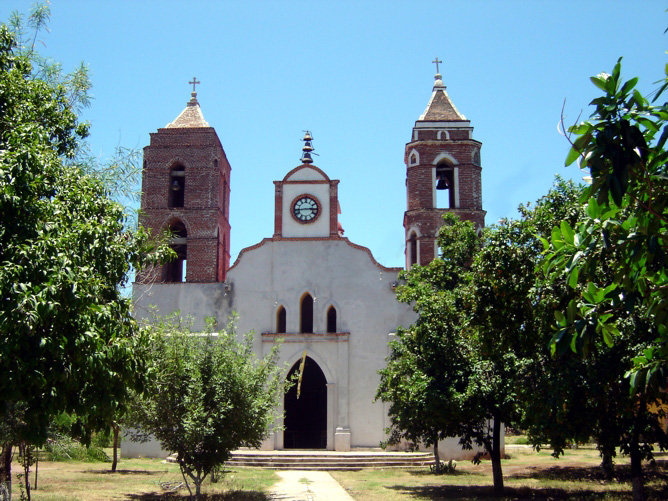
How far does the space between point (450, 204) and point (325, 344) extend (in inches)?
328

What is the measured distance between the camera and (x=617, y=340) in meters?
12.3

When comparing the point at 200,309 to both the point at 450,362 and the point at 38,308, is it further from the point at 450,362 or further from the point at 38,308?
the point at 38,308

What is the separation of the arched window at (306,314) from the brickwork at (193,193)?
4048 millimetres

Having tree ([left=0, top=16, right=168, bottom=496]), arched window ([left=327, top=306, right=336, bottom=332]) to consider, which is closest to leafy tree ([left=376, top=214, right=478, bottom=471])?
tree ([left=0, top=16, right=168, bottom=496])

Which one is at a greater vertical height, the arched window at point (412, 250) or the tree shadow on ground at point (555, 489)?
the arched window at point (412, 250)

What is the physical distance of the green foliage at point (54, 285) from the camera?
811 centimetres

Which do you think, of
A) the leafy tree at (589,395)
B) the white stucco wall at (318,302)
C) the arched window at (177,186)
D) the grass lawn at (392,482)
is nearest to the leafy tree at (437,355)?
the grass lawn at (392,482)

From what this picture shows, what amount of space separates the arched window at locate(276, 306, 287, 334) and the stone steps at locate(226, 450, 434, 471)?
576 centimetres

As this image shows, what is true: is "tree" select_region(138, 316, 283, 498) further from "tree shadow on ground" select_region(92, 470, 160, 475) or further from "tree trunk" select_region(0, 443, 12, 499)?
"tree shadow on ground" select_region(92, 470, 160, 475)

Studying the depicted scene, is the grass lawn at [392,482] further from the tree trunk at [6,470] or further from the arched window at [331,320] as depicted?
the arched window at [331,320]

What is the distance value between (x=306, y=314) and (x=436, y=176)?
8534mm

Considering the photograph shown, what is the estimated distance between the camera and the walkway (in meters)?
17.9

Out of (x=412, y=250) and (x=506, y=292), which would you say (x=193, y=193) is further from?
(x=506, y=292)

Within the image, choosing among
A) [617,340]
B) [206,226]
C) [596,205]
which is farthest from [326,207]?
[596,205]
